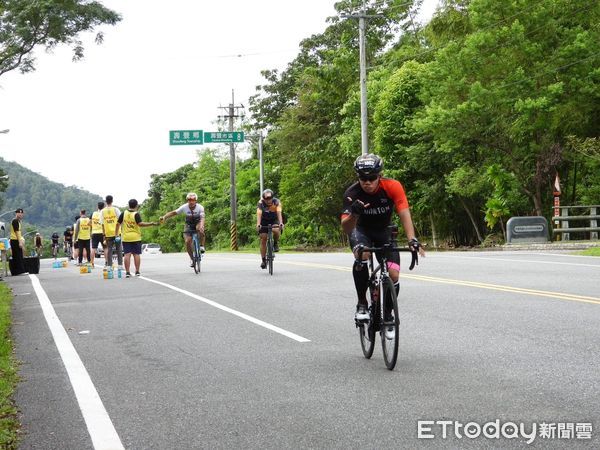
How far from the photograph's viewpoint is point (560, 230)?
25438 millimetres

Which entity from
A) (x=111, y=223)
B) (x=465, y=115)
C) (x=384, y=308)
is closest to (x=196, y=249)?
(x=111, y=223)

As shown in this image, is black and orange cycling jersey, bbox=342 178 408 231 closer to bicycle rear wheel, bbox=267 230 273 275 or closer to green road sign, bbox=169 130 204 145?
bicycle rear wheel, bbox=267 230 273 275

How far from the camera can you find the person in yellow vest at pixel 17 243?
20.8 meters

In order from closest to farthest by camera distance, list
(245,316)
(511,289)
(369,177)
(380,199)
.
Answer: (369,177) → (380,199) → (245,316) → (511,289)

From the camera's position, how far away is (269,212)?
1816cm

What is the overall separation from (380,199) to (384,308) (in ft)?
3.23

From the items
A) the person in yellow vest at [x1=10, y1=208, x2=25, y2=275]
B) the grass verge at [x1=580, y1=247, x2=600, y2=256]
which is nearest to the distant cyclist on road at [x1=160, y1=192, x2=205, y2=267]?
the person in yellow vest at [x1=10, y1=208, x2=25, y2=275]

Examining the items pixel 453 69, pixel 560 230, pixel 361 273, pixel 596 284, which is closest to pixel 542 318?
pixel 361 273

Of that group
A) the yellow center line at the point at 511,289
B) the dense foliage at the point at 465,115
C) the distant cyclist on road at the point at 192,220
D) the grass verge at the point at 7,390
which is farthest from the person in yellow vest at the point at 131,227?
the dense foliage at the point at 465,115

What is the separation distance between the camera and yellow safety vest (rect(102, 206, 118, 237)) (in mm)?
21141

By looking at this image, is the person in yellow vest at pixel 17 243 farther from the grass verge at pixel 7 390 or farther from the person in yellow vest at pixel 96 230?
the grass verge at pixel 7 390

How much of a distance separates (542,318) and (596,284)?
3816 mm

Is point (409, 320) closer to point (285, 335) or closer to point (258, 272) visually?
point (285, 335)

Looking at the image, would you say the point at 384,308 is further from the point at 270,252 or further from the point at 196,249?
the point at 196,249
